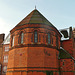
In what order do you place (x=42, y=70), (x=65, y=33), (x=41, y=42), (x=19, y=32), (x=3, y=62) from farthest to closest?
(x=3, y=62)
(x=65, y=33)
(x=19, y=32)
(x=41, y=42)
(x=42, y=70)

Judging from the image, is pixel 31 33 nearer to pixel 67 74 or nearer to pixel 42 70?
pixel 42 70

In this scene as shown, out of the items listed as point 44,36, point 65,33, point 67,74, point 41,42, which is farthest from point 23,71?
point 65,33

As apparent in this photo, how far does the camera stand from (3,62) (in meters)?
36.5

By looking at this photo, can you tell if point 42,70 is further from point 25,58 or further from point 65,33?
point 65,33

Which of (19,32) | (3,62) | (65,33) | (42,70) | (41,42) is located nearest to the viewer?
(42,70)

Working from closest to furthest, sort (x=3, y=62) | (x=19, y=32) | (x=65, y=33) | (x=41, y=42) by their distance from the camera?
(x=41, y=42), (x=19, y=32), (x=65, y=33), (x=3, y=62)

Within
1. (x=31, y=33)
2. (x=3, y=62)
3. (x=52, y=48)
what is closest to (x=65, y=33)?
(x=52, y=48)

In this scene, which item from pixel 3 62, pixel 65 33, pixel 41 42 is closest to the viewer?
pixel 41 42

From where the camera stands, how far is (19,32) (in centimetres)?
2327

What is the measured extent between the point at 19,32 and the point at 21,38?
4.36ft

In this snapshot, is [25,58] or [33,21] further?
[33,21]

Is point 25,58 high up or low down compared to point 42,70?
up

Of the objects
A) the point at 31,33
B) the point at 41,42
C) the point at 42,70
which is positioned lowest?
the point at 42,70

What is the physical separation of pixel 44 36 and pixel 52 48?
290 cm
